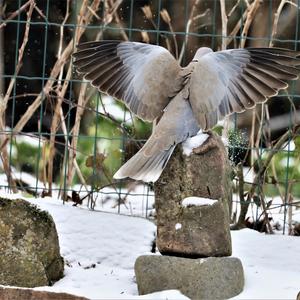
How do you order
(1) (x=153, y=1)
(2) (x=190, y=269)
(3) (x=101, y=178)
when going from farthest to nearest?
(1) (x=153, y=1), (3) (x=101, y=178), (2) (x=190, y=269)

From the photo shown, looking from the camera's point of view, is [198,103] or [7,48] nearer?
[198,103]

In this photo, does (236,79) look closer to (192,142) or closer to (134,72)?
(192,142)

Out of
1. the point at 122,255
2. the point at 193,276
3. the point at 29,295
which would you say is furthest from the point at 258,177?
the point at 29,295

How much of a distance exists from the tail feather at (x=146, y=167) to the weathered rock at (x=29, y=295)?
0.66 meters

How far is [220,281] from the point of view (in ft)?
17.4

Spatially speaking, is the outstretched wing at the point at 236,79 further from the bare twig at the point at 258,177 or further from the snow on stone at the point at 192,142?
the bare twig at the point at 258,177

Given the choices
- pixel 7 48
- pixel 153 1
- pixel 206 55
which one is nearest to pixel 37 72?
pixel 7 48

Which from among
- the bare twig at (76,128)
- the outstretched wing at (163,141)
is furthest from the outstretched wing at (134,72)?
the bare twig at (76,128)

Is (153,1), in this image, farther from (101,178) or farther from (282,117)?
(101,178)

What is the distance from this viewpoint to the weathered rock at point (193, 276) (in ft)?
17.4

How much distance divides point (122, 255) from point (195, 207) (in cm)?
90

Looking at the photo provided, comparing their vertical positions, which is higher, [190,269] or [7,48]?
[7,48]

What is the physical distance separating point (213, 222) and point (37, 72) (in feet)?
14.2

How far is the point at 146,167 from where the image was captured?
5.39 metres
